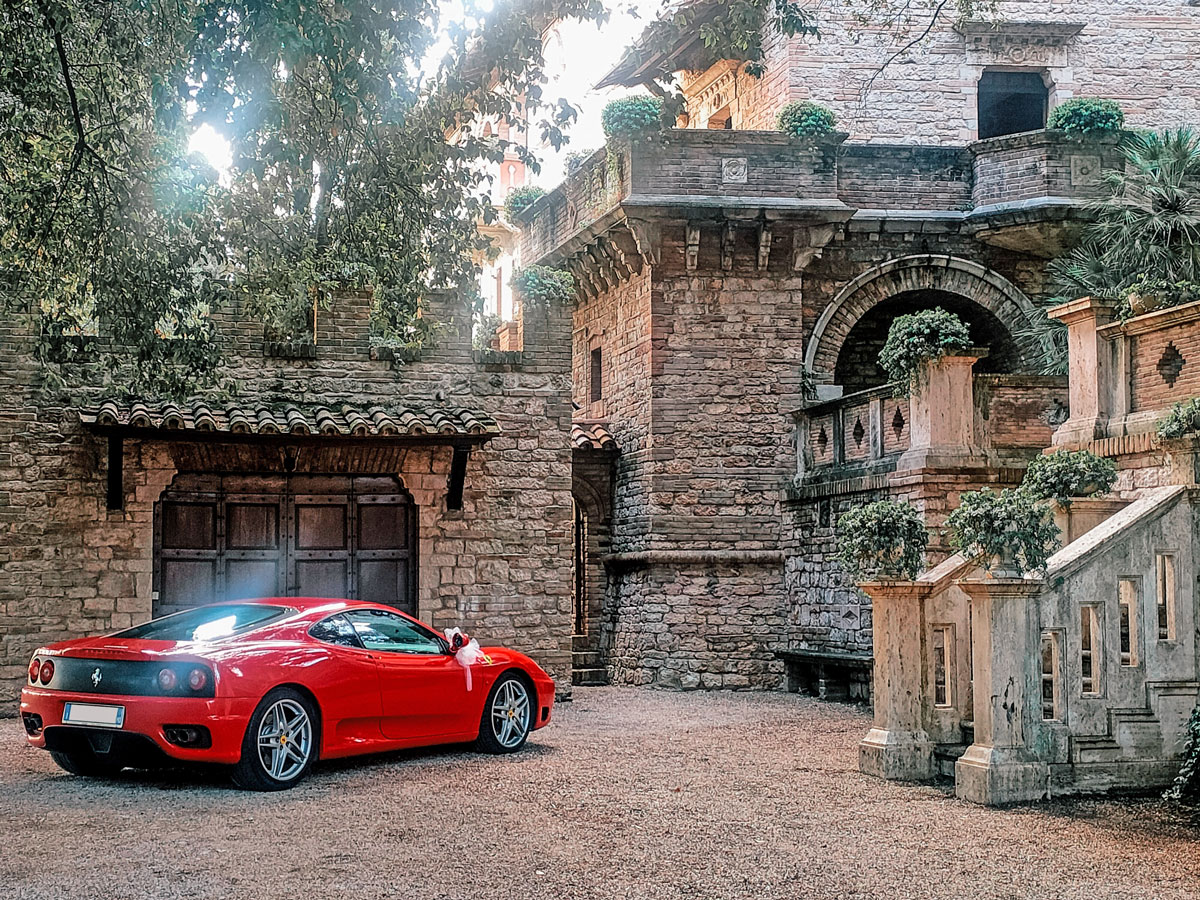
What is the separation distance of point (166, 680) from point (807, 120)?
41.3 ft

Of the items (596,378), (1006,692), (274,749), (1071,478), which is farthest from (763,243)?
(274,749)

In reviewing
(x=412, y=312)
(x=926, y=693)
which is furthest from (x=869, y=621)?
(x=412, y=312)

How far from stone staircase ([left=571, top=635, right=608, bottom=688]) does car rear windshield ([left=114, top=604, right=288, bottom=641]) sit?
9.86 meters

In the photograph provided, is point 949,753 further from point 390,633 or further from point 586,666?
point 586,666

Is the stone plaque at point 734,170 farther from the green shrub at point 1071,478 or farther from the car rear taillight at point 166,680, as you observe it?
the car rear taillight at point 166,680

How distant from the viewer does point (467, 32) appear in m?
8.90

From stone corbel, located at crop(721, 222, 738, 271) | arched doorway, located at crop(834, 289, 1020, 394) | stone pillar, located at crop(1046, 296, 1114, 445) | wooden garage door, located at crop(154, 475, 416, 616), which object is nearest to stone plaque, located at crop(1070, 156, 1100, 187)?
arched doorway, located at crop(834, 289, 1020, 394)

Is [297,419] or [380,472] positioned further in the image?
[380,472]

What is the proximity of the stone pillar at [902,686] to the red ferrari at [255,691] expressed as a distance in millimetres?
3079

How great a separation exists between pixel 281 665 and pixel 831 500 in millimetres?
9619

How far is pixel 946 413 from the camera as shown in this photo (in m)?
14.9

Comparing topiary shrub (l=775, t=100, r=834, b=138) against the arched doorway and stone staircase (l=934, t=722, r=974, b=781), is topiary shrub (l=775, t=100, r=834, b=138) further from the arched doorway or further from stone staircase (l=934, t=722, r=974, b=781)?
stone staircase (l=934, t=722, r=974, b=781)

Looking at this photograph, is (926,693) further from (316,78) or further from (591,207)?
(591,207)

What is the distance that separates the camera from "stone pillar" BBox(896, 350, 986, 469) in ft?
48.4
